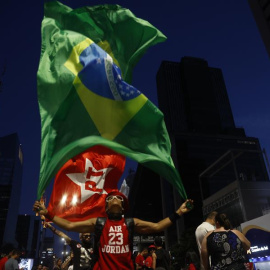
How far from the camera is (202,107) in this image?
123m

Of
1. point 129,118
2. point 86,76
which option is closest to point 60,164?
point 129,118

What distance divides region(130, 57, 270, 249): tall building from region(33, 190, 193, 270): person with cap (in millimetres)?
28328

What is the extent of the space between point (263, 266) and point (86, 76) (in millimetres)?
13500

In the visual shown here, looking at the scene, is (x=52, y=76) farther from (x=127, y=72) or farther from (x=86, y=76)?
(x=127, y=72)

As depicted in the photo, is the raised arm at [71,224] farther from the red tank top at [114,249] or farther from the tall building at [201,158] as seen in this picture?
the tall building at [201,158]

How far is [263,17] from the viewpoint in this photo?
30375 millimetres

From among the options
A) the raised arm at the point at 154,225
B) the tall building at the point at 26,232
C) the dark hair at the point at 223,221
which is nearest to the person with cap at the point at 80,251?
the raised arm at the point at 154,225

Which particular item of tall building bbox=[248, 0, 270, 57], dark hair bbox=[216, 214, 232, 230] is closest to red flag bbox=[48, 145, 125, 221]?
dark hair bbox=[216, 214, 232, 230]

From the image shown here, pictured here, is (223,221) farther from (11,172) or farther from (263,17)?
(11,172)

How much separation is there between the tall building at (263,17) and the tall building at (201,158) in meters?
11.4

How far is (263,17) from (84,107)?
3128 centimetres

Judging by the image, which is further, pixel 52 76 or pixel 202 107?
pixel 202 107

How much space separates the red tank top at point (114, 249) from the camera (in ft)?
11.1

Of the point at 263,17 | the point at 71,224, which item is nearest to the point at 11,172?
the point at 263,17
